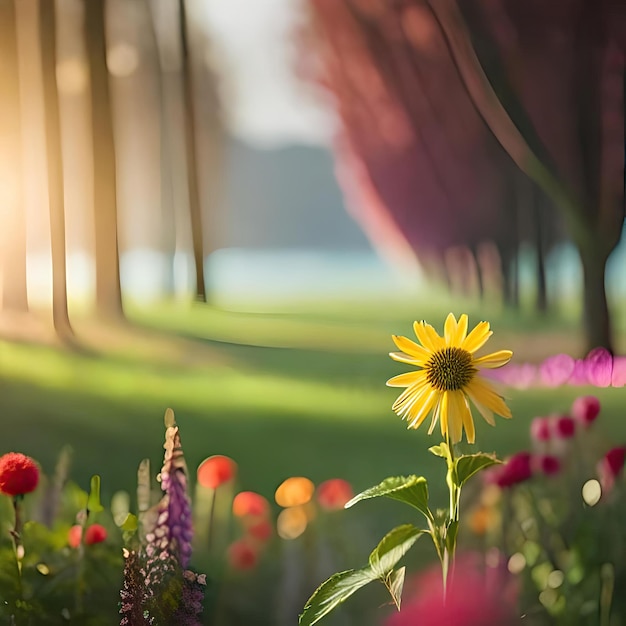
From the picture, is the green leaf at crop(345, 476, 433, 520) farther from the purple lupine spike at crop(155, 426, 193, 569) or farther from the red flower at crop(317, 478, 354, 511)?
the purple lupine spike at crop(155, 426, 193, 569)

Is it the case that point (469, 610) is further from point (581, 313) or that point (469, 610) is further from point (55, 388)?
point (55, 388)

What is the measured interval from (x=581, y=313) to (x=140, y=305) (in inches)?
28.8

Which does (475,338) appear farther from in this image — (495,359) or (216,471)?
(216,471)

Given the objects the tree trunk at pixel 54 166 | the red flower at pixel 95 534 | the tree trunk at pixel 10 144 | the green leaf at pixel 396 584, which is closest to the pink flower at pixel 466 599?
the green leaf at pixel 396 584

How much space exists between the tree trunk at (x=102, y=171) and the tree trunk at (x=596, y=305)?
77cm

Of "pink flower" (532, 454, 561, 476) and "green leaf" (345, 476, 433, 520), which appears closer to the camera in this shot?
"green leaf" (345, 476, 433, 520)

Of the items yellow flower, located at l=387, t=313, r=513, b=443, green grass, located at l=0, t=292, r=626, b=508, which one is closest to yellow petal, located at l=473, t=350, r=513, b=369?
yellow flower, located at l=387, t=313, r=513, b=443

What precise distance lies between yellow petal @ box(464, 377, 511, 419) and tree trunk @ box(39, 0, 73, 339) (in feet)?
2.17

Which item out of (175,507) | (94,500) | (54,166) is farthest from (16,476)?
(54,166)

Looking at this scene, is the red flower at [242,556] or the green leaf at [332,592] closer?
the green leaf at [332,592]

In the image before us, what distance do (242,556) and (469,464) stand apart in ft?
1.34

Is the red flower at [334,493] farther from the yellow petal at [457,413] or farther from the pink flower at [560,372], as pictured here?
the pink flower at [560,372]

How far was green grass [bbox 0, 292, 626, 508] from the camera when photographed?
1.21 metres

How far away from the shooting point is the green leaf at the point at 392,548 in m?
1.12
